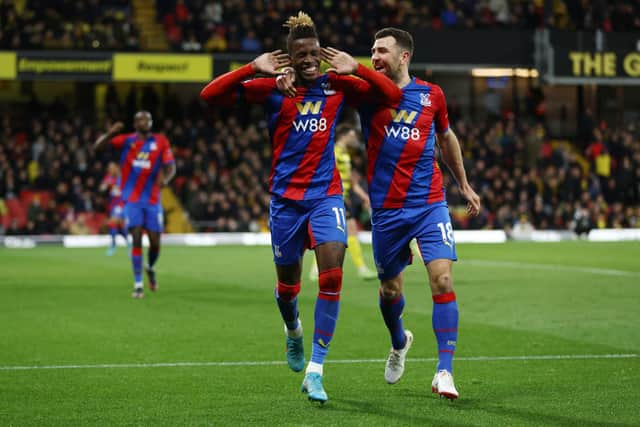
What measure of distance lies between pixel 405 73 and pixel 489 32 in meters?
29.3

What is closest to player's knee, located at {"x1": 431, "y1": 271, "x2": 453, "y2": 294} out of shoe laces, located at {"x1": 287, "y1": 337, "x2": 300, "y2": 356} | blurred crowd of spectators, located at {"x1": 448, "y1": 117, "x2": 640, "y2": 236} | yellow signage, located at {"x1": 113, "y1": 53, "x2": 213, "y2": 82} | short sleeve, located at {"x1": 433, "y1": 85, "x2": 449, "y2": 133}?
short sleeve, located at {"x1": 433, "y1": 85, "x2": 449, "y2": 133}

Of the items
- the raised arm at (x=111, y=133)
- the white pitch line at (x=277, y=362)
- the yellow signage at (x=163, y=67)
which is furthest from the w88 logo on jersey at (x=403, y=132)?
the yellow signage at (x=163, y=67)

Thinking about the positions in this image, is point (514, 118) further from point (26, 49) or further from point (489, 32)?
point (26, 49)

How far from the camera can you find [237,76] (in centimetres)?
750

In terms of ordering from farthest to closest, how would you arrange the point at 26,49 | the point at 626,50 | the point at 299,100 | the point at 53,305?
the point at 626,50, the point at 26,49, the point at 53,305, the point at 299,100

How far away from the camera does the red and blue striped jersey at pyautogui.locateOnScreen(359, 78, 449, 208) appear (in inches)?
310

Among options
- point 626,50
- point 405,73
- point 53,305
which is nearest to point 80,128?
point 626,50

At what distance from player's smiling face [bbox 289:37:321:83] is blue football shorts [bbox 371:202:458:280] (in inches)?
42.4

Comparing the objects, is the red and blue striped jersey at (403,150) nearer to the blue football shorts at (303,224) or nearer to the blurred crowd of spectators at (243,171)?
the blue football shorts at (303,224)

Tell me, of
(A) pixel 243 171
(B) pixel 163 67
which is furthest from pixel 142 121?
(B) pixel 163 67

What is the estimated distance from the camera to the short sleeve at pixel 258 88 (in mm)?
7582

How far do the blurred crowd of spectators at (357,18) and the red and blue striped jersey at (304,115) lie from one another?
27.3 m

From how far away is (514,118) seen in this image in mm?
38906

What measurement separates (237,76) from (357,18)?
1150 inches
